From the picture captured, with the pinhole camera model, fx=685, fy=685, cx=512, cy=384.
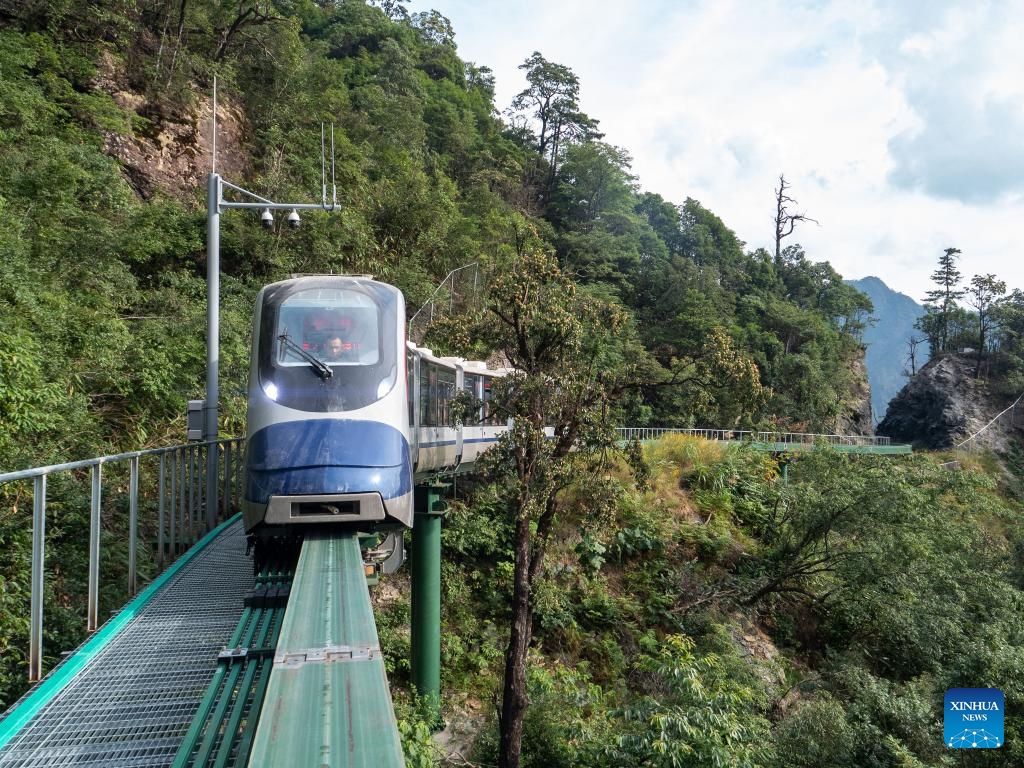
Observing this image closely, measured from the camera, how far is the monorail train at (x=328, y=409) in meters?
6.67

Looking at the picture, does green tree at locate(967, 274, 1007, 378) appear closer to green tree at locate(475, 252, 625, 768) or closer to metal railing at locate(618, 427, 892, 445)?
metal railing at locate(618, 427, 892, 445)

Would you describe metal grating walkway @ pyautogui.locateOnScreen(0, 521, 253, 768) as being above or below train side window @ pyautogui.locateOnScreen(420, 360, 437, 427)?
below

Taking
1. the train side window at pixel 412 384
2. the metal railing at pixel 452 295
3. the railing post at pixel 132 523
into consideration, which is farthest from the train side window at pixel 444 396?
the metal railing at pixel 452 295

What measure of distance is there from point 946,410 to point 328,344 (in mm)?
59984

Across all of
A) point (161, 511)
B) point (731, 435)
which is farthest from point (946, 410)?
point (161, 511)

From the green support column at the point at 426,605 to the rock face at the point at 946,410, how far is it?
52.8 m

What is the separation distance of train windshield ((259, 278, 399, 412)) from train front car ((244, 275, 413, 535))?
0.01 m

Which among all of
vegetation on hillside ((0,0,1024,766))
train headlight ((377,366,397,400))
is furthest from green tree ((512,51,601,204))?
train headlight ((377,366,397,400))

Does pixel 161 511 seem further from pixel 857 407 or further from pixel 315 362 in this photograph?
pixel 857 407

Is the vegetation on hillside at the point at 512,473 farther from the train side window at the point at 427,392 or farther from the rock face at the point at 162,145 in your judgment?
the train side window at the point at 427,392

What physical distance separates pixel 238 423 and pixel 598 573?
34.9ft

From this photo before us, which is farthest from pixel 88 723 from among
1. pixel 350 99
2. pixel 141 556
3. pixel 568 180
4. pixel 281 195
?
pixel 568 180

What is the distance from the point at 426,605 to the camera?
42.7ft

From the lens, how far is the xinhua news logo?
10805 millimetres
